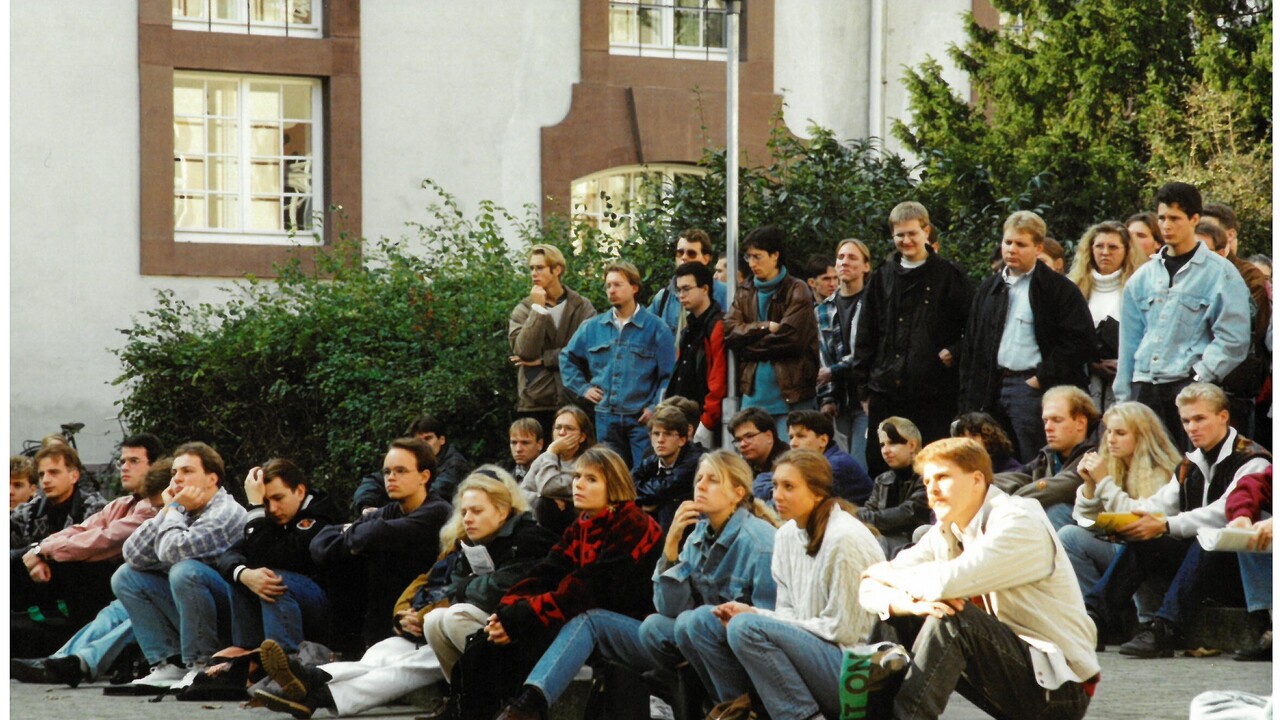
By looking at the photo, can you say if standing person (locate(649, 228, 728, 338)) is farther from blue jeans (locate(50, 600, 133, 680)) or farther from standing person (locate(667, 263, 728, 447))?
blue jeans (locate(50, 600, 133, 680))

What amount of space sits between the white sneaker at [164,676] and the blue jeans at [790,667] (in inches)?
151

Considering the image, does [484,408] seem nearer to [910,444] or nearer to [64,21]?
[910,444]

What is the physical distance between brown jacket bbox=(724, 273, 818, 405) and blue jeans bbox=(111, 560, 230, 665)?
339cm

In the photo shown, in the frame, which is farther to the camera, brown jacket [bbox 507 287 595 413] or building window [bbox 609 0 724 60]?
building window [bbox 609 0 724 60]

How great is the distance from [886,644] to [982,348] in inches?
159

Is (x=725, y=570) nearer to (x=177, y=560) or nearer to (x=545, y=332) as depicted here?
(x=177, y=560)

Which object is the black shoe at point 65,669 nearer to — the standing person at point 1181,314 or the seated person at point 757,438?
the seated person at point 757,438

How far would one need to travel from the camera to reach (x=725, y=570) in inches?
328

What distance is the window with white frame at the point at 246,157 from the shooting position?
20.9 meters

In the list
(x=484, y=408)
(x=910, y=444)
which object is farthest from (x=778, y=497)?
(x=484, y=408)

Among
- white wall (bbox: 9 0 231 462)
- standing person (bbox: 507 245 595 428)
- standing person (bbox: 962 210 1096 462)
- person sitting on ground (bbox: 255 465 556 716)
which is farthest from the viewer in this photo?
white wall (bbox: 9 0 231 462)

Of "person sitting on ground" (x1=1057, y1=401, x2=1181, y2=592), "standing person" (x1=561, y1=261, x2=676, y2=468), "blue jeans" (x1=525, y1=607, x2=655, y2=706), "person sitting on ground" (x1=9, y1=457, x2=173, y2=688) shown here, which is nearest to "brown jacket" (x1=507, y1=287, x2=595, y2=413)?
"standing person" (x1=561, y1=261, x2=676, y2=468)

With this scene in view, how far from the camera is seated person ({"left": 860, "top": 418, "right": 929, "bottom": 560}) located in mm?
10039

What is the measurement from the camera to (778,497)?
773 centimetres
